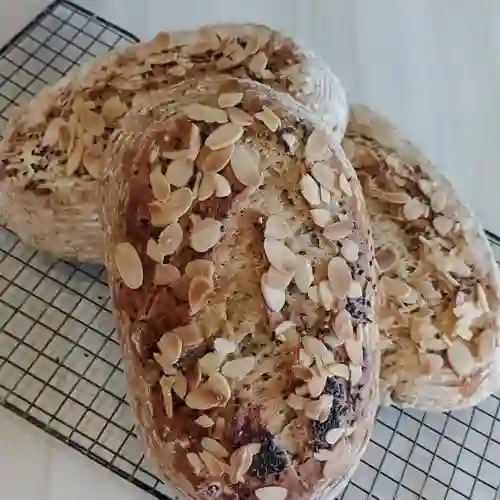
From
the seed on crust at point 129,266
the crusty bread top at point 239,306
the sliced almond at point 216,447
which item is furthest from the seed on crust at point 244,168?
the sliced almond at point 216,447

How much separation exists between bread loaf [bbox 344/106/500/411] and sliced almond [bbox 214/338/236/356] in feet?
0.59

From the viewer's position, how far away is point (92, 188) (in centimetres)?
85

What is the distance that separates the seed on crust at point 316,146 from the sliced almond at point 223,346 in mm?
170

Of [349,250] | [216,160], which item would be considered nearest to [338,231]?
[349,250]

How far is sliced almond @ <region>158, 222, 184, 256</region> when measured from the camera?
714mm

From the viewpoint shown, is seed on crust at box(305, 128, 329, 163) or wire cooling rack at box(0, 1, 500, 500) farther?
wire cooling rack at box(0, 1, 500, 500)

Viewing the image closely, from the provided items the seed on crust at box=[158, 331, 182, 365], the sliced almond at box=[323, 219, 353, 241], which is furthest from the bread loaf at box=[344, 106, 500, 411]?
the seed on crust at box=[158, 331, 182, 365]

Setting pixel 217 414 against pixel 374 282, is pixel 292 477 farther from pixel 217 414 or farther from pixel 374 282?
pixel 374 282

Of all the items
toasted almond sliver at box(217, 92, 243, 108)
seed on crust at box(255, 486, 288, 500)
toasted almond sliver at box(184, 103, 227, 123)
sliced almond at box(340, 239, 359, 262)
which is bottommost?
seed on crust at box(255, 486, 288, 500)

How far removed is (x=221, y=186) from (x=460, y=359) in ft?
0.96

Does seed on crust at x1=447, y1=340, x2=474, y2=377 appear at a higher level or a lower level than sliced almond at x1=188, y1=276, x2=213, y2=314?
lower

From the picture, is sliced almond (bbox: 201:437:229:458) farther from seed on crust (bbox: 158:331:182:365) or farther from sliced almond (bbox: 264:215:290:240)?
sliced almond (bbox: 264:215:290:240)

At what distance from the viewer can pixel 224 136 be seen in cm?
73

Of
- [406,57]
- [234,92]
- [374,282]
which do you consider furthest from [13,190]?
[406,57]
